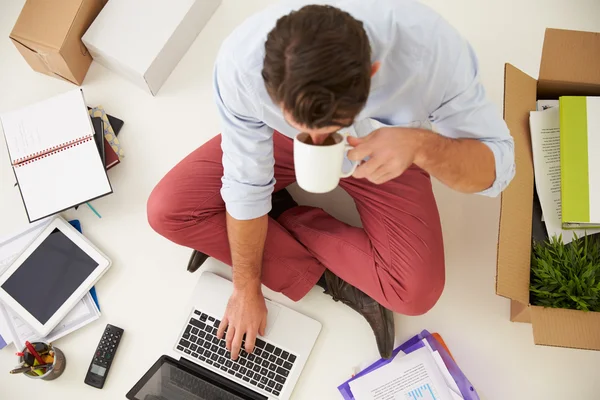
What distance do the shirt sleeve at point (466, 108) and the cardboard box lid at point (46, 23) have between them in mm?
1058

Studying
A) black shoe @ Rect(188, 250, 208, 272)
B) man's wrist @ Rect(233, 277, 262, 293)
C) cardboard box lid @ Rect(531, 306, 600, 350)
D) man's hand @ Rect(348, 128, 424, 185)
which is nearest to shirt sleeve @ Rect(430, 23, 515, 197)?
man's hand @ Rect(348, 128, 424, 185)

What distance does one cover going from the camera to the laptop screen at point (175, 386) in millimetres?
1310

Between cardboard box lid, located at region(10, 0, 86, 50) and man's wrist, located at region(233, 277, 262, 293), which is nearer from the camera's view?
man's wrist, located at region(233, 277, 262, 293)

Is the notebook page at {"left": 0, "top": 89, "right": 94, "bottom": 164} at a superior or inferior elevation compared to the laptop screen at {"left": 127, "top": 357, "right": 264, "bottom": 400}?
superior

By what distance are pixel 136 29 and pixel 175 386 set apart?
1.00 m

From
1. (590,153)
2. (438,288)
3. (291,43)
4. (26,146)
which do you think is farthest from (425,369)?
(26,146)

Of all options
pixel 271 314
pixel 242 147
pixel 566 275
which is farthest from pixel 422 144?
pixel 271 314

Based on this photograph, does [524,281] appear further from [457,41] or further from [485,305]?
[457,41]

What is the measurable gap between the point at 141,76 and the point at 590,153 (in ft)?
4.00

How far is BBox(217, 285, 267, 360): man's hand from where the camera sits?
1.33 meters

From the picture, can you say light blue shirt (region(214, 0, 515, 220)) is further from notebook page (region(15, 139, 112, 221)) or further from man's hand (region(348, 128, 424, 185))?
notebook page (region(15, 139, 112, 221))

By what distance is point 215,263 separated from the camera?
1483mm

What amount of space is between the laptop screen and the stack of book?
3.03ft

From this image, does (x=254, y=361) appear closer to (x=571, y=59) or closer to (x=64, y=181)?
(x=64, y=181)
